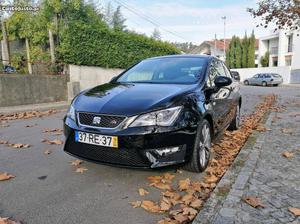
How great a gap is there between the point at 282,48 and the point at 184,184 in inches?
1728

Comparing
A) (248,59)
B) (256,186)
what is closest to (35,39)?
(256,186)

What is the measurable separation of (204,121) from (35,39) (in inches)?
494

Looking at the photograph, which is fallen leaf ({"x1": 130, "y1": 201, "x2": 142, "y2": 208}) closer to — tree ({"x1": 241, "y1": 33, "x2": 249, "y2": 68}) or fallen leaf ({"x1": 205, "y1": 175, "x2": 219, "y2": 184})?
fallen leaf ({"x1": 205, "y1": 175, "x2": 219, "y2": 184})

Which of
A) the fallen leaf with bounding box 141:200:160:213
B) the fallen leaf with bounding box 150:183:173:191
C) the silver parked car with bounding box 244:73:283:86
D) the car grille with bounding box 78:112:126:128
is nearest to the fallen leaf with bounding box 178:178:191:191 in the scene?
the fallen leaf with bounding box 150:183:173:191

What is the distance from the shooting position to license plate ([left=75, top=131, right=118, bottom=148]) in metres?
3.41

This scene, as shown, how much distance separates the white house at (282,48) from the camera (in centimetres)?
3950

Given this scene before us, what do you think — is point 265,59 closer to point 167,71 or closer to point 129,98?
point 167,71

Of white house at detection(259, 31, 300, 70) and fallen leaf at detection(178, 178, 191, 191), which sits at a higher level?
white house at detection(259, 31, 300, 70)

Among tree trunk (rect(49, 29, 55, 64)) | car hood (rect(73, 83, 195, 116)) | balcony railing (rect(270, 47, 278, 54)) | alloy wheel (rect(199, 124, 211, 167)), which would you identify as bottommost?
alloy wheel (rect(199, 124, 211, 167))

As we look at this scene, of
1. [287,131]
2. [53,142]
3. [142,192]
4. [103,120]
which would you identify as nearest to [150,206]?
[142,192]

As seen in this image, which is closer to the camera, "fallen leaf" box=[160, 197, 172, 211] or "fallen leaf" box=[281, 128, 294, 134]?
"fallen leaf" box=[160, 197, 172, 211]

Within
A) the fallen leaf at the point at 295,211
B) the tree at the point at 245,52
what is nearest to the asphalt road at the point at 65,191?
the fallen leaf at the point at 295,211

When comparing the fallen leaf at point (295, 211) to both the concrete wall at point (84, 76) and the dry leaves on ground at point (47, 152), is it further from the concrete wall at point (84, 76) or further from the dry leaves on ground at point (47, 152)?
the concrete wall at point (84, 76)

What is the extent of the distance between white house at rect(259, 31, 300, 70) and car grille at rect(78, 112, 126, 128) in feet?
117
